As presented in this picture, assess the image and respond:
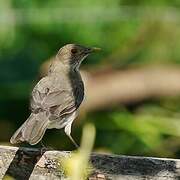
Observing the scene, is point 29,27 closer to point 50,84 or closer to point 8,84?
point 8,84

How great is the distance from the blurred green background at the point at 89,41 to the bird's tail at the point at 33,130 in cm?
197

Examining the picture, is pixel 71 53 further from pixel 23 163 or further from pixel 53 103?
pixel 23 163

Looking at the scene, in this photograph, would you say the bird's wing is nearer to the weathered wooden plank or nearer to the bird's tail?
the bird's tail

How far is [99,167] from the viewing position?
3.75 meters

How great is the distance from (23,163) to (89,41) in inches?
140

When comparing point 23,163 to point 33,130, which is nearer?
point 23,163

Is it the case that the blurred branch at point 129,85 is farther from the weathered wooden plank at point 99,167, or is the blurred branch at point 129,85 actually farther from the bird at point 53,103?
the weathered wooden plank at point 99,167

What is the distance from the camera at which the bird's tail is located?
14.5 feet

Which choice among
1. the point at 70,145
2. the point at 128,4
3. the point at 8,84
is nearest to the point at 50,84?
the point at 70,145

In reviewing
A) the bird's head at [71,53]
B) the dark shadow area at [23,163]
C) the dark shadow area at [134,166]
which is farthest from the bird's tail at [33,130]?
the bird's head at [71,53]

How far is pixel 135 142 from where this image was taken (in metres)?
6.71

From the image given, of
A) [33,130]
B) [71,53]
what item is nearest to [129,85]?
[71,53]

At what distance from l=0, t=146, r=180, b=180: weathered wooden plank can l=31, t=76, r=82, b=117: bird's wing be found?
1091 mm

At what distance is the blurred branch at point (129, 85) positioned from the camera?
6.90 metres
